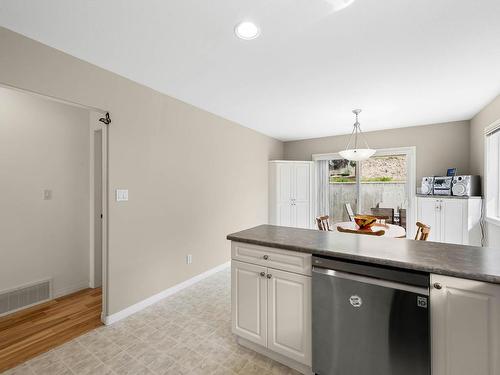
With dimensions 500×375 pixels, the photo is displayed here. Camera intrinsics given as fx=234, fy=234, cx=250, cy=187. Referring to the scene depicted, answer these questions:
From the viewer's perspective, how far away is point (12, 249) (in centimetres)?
256

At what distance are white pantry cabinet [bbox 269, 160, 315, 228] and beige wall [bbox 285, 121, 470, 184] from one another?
1589mm

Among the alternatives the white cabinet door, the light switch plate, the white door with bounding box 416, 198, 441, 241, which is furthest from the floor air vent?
the white door with bounding box 416, 198, 441, 241

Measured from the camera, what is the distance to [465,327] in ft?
3.96

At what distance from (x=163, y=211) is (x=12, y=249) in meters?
1.60

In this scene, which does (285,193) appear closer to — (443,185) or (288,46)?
(443,185)

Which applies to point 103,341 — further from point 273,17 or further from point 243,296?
point 273,17

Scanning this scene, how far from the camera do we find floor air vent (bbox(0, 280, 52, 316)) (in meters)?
2.46

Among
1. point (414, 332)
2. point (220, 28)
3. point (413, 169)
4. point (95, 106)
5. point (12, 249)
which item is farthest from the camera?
point (413, 169)

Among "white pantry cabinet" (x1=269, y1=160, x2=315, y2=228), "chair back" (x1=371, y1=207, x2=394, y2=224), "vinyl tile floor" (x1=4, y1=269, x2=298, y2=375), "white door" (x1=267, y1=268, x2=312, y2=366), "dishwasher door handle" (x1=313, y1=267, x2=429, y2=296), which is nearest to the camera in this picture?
"dishwasher door handle" (x1=313, y1=267, x2=429, y2=296)

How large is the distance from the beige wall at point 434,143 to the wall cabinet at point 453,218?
0.93m

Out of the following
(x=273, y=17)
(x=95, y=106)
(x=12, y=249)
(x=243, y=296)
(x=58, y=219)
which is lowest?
(x=243, y=296)

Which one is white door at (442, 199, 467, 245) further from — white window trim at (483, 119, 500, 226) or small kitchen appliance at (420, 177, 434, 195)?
small kitchen appliance at (420, 177, 434, 195)

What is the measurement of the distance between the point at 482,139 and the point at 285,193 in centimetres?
336

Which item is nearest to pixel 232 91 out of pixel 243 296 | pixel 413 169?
pixel 243 296
